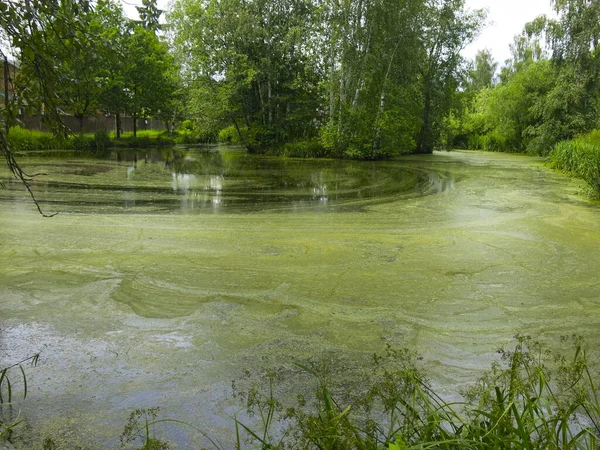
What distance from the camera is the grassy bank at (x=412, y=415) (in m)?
1.57

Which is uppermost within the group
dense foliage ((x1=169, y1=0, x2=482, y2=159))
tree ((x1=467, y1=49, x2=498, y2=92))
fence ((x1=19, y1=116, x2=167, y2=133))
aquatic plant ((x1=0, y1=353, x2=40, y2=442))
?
tree ((x1=467, y1=49, x2=498, y2=92))

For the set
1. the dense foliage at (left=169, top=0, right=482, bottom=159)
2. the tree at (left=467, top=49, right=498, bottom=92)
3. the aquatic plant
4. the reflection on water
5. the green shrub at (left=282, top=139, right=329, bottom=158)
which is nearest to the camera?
the aquatic plant

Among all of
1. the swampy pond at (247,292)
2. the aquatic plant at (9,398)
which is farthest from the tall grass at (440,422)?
the aquatic plant at (9,398)

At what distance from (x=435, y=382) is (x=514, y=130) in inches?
1107

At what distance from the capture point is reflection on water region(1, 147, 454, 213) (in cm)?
777

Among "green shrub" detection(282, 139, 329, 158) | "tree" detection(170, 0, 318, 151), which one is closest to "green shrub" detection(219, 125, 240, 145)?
"tree" detection(170, 0, 318, 151)

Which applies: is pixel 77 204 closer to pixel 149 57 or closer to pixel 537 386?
pixel 537 386

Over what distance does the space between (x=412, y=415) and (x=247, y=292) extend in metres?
2.32

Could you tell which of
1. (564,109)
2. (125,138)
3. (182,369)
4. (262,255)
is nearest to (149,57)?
(125,138)

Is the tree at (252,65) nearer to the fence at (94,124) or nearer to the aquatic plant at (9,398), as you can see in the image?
the fence at (94,124)

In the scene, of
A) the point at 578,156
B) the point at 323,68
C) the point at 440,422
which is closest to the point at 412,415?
the point at 440,422

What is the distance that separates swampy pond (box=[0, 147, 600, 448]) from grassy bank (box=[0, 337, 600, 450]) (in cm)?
12

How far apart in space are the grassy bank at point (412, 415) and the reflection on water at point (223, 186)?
511 cm

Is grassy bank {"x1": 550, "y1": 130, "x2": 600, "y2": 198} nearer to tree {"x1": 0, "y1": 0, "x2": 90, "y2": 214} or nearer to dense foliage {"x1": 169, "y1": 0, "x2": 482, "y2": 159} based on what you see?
dense foliage {"x1": 169, "y1": 0, "x2": 482, "y2": 159}
